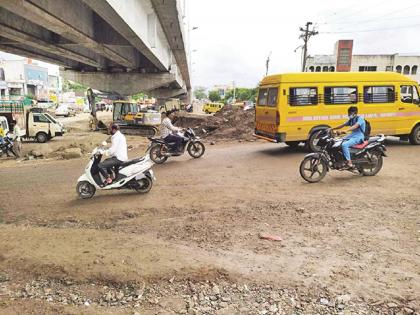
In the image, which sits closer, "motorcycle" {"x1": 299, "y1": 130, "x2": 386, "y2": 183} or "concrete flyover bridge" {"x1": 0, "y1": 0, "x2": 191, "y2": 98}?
"concrete flyover bridge" {"x1": 0, "y1": 0, "x2": 191, "y2": 98}

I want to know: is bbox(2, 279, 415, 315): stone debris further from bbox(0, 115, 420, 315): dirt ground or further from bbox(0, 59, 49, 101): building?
bbox(0, 59, 49, 101): building

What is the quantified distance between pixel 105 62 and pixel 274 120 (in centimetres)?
1449

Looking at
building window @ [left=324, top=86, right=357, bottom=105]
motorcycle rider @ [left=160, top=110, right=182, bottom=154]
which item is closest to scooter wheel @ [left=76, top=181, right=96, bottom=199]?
motorcycle rider @ [left=160, top=110, right=182, bottom=154]

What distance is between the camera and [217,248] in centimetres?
457

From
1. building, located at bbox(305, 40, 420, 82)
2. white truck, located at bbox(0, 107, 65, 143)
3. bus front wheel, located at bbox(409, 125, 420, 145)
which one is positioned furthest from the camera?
building, located at bbox(305, 40, 420, 82)

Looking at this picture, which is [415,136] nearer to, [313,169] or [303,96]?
[303,96]

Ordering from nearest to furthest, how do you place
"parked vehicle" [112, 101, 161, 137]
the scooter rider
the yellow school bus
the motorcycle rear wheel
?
1. the scooter rider
2. the motorcycle rear wheel
3. the yellow school bus
4. "parked vehicle" [112, 101, 161, 137]

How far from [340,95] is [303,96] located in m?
1.34

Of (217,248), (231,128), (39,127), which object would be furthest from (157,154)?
(39,127)

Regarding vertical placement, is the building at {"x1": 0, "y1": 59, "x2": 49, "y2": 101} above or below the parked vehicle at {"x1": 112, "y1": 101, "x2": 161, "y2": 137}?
above

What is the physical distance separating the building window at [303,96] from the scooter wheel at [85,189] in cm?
663

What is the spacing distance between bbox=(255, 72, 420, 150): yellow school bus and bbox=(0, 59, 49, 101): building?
58.0 m

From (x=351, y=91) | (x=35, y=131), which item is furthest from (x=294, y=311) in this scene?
(x=35, y=131)

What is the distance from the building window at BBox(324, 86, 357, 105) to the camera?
11.1m
